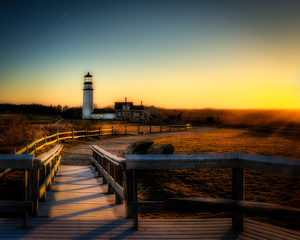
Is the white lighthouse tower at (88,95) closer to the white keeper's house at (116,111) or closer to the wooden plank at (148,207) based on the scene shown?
the white keeper's house at (116,111)

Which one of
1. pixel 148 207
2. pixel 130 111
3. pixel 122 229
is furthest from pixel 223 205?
pixel 130 111

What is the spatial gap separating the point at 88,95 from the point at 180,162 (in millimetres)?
67726

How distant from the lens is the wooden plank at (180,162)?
3.45 meters

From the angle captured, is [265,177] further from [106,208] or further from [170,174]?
[106,208]

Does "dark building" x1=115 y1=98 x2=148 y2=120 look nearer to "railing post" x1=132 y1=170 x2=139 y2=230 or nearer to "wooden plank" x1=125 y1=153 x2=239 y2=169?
"railing post" x1=132 y1=170 x2=139 y2=230

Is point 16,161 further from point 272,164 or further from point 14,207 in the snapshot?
point 272,164

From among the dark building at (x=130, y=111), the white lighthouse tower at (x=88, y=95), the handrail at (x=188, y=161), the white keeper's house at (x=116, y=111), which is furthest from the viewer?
the dark building at (x=130, y=111)

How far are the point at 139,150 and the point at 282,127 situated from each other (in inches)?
866

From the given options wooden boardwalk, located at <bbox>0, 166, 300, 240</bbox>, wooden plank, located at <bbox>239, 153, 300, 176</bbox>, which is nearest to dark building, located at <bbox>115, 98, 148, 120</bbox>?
wooden boardwalk, located at <bbox>0, 166, 300, 240</bbox>

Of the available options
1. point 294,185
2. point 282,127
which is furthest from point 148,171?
point 282,127

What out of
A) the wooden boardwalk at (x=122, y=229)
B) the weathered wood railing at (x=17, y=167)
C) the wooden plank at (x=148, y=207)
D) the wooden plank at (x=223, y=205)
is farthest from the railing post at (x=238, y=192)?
the weathered wood railing at (x=17, y=167)

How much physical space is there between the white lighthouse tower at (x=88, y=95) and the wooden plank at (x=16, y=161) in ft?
215

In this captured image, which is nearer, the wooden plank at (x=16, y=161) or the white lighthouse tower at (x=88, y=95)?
the wooden plank at (x=16, y=161)

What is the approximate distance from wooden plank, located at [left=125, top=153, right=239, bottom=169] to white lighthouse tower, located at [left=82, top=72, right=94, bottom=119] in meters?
66.1
